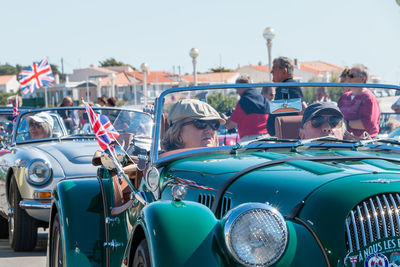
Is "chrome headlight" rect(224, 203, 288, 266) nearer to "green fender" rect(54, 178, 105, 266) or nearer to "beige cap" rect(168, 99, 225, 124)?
"beige cap" rect(168, 99, 225, 124)

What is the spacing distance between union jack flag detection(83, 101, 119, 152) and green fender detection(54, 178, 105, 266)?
294 millimetres

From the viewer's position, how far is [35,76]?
2305 centimetres

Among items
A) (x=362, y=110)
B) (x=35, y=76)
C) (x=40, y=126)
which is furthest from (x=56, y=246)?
(x=35, y=76)

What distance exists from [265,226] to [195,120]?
1.51 m

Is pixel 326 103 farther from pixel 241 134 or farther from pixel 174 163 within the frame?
pixel 174 163

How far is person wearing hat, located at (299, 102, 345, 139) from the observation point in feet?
14.5

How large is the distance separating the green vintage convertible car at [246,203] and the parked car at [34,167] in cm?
191

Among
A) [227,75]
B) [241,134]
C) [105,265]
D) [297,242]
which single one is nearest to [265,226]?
[297,242]

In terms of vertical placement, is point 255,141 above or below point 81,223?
above

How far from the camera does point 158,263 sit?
10.5 feet

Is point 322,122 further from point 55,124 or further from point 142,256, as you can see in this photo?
point 55,124

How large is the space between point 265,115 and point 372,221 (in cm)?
166

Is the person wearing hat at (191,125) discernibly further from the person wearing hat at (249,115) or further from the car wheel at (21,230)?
the car wheel at (21,230)

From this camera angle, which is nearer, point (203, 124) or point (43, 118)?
point (203, 124)
